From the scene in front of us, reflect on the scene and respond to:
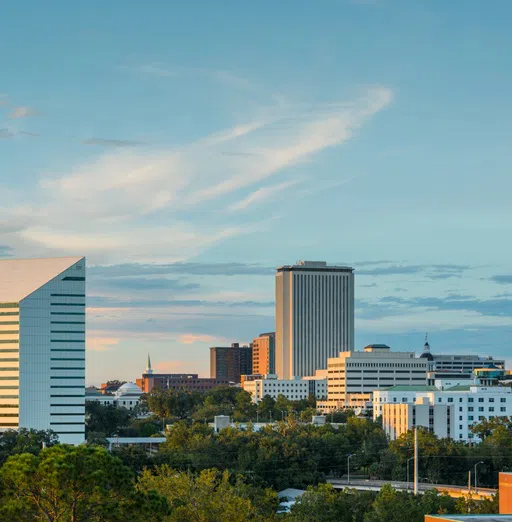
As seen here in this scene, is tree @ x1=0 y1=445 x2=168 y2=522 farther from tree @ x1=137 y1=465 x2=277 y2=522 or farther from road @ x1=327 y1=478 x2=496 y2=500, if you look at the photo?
road @ x1=327 y1=478 x2=496 y2=500

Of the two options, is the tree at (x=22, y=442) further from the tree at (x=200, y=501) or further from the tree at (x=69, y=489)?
the tree at (x=69, y=489)

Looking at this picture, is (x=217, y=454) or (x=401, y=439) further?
(x=401, y=439)

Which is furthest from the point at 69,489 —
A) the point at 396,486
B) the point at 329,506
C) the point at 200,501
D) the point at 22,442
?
the point at 22,442

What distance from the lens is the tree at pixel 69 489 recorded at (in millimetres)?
56344

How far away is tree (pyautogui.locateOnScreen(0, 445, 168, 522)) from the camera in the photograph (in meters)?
56.3

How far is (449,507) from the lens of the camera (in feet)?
337

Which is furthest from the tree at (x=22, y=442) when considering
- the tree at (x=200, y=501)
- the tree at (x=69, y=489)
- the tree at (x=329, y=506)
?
the tree at (x=69, y=489)

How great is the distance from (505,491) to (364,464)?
114131mm

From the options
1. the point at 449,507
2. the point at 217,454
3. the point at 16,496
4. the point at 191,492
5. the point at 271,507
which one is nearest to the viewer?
the point at 16,496

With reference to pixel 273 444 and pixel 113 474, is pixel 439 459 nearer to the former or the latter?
pixel 273 444

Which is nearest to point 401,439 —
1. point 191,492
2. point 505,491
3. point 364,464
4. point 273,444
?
point 364,464

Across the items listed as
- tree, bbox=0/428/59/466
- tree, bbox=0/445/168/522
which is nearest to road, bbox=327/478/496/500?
tree, bbox=0/428/59/466

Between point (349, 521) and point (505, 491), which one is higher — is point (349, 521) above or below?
below

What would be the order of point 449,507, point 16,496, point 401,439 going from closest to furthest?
point 16,496, point 449,507, point 401,439
